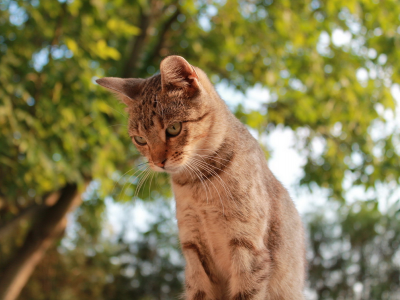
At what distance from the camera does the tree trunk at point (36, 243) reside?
625 centimetres

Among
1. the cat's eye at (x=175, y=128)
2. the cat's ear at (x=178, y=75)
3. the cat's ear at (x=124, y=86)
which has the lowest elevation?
the cat's eye at (x=175, y=128)

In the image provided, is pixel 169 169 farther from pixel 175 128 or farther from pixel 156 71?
pixel 156 71

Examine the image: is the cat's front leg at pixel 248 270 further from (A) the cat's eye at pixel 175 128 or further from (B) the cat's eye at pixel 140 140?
(B) the cat's eye at pixel 140 140

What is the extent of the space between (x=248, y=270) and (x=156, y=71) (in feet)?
18.9

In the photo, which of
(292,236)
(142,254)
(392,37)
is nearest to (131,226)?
(142,254)

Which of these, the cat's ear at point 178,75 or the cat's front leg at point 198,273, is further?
the cat's front leg at point 198,273

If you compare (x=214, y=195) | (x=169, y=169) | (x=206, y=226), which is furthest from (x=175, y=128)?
(x=206, y=226)

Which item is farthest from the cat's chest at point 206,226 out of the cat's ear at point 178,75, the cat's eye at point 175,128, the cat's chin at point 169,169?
the cat's ear at point 178,75

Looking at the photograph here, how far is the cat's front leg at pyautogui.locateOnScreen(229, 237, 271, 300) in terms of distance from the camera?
171 centimetres

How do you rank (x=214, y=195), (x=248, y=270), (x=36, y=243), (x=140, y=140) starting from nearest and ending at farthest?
(x=248, y=270), (x=214, y=195), (x=140, y=140), (x=36, y=243)

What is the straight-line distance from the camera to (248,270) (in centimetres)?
171

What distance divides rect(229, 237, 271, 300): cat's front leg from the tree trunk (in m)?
5.48

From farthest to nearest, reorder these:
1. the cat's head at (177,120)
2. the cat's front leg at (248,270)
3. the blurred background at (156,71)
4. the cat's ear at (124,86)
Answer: the blurred background at (156,71) → the cat's ear at (124,86) → the cat's head at (177,120) → the cat's front leg at (248,270)

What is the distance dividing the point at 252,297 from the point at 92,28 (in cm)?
402
